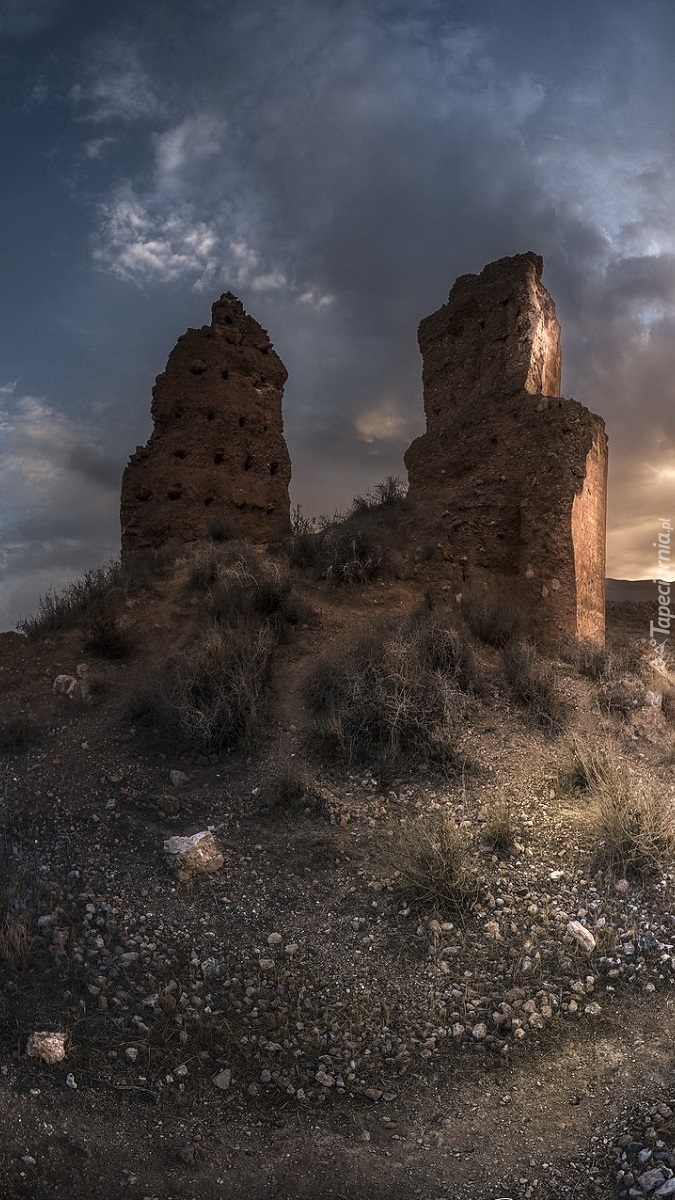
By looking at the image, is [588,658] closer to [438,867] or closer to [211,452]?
[438,867]

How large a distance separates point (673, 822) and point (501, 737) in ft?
7.59

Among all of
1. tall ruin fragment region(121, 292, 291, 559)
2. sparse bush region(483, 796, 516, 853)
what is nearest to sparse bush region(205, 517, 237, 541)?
tall ruin fragment region(121, 292, 291, 559)

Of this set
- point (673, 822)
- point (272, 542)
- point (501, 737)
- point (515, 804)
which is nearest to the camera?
point (673, 822)

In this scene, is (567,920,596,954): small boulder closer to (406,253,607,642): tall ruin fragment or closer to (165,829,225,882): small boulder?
(165,829,225,882): small boulder

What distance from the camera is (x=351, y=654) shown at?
914cm

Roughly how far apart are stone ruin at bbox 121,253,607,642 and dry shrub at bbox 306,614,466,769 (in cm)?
352

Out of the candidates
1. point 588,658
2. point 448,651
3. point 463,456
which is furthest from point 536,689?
point 463,456

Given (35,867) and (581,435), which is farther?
(581,435)

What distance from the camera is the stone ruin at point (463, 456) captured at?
11484 millimetres

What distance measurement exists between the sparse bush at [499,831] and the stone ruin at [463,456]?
543cm

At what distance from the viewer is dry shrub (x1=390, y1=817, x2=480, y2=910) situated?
5340 mm

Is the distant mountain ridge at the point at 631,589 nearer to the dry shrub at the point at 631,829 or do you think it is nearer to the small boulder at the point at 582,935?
the dry shrub at the point at 631,829

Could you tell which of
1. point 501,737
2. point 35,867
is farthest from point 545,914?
point 35,867

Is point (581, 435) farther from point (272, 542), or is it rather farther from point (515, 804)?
point (515, 804)
